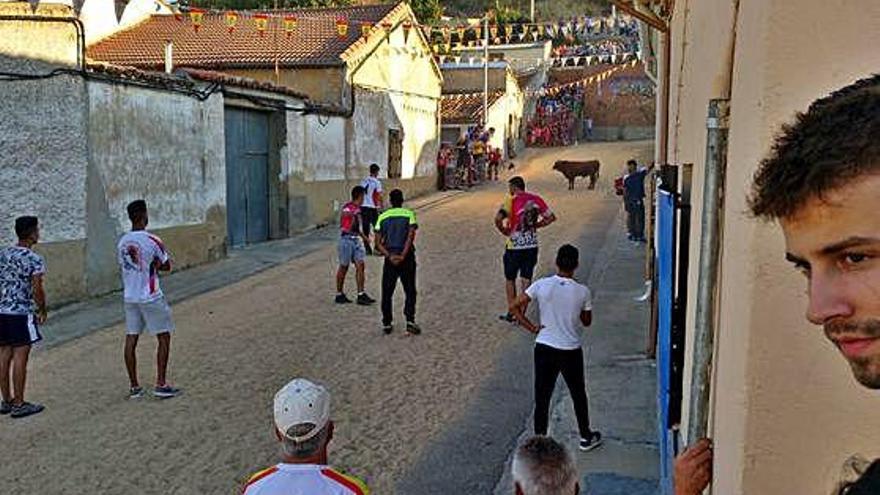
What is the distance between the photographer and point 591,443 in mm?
6004

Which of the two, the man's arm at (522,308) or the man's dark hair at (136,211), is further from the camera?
the man's dark hair at (136,211)

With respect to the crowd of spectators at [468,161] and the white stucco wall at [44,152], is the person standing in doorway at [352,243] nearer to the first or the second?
the white stucco wall at [44,152]

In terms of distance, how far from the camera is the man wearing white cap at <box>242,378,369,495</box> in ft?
9.50

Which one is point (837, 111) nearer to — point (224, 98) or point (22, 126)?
point (22, 126)

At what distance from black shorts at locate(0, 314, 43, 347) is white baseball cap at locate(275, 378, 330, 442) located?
451 cm

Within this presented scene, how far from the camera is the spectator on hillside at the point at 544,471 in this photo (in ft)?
9.20

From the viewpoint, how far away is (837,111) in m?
1.09

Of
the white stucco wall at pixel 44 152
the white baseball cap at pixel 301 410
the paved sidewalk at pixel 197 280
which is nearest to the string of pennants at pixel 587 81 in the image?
the paved sidewalk at pixel 197 280

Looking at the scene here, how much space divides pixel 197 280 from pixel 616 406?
27.2 ft

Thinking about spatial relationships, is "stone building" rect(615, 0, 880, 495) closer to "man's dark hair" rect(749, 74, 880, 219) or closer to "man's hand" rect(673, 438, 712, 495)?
"man's hand" rect(673, 438, 712, 495)

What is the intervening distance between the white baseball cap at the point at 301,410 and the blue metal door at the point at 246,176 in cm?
1369

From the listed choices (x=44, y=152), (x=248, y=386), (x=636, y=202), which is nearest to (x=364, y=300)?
(x=248, y=386)

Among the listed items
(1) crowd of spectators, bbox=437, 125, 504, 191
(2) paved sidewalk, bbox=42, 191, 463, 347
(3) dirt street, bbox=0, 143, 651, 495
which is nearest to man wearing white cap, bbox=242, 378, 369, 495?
(3) dirt street, bbox=0, 143, 651, 495

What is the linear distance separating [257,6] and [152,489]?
123ft
